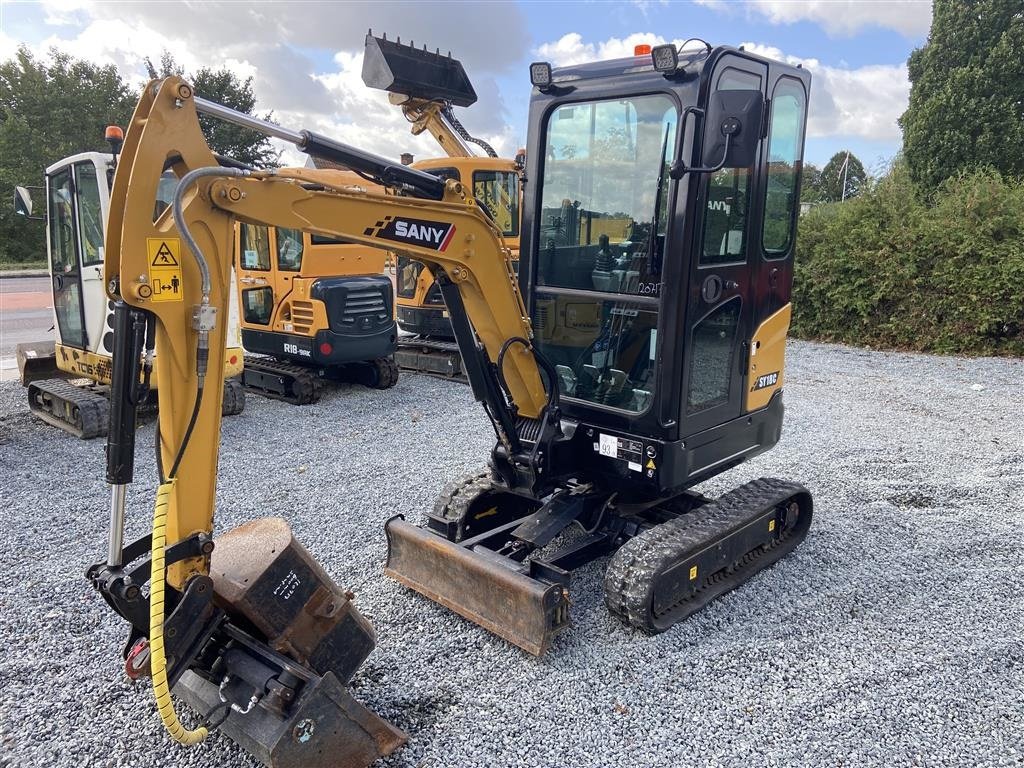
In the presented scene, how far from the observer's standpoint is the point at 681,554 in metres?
3.77

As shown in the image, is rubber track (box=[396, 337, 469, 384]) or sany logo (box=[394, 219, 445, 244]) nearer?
sany logo (box=[394, 219, 445, 244])

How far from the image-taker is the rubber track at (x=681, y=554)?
366cm

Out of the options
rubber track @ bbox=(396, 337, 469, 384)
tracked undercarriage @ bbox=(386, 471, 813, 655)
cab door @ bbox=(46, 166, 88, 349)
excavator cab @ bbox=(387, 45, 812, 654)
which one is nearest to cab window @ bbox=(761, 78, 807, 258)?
excavator cab @ bbox=(387, 45, 812, 654)

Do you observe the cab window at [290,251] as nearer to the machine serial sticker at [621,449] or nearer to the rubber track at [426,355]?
the rubber track at [426,355]

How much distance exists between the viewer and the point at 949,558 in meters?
4.62

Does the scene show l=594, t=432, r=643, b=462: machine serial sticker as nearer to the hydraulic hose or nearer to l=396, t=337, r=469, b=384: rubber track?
the hydraulic hose

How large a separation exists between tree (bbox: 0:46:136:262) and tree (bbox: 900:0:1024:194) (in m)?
28.2

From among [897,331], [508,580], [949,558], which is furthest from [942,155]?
[508,580]

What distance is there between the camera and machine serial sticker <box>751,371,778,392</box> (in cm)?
446

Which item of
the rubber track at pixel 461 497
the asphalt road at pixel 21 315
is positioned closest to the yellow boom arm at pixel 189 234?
the rubber track at pixel 461 497

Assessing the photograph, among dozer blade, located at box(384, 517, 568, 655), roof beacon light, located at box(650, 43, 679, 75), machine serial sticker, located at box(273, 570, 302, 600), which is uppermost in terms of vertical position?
roof beacon light, located at box(650, 43, 679, 75)

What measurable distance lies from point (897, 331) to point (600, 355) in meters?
9.49

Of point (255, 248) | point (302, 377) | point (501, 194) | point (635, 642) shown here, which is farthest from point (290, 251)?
point (635, 642)

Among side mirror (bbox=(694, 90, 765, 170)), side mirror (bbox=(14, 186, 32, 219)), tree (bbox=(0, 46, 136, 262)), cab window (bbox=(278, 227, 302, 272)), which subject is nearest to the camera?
side mirror (bbox=(694, 90, 765, 170))
